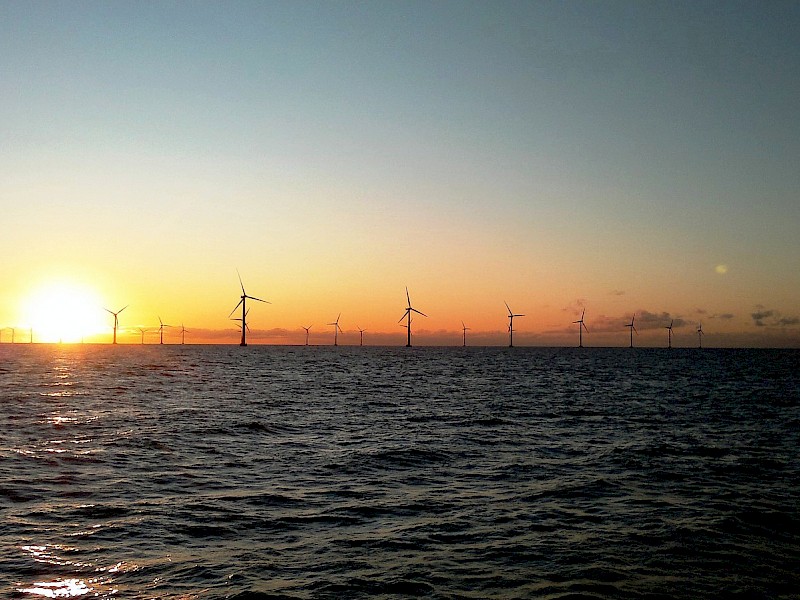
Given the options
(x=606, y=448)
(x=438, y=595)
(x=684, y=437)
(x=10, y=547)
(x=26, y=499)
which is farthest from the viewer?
(x=684, y=437)

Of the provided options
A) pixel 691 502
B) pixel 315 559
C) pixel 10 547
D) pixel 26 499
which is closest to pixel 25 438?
pixel 26 499

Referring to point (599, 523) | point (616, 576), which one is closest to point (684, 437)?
point (599, 523)

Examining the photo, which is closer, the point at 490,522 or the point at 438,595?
the point at 438,595

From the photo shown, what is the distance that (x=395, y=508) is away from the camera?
21.7 meters

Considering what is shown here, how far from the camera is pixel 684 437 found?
3912 cm

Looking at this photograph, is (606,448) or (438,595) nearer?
(438,595)

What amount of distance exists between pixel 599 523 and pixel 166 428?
28.3m

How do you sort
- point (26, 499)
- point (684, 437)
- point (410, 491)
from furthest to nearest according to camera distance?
point (684, 437)
point (410, 491)
point (26, 499)

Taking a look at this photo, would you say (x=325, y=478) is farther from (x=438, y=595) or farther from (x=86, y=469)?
(x=438, y=595)

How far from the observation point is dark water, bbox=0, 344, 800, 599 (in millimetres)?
15320

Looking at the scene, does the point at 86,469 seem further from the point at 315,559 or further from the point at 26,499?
the point at 315,559

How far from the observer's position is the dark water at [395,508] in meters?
15.3

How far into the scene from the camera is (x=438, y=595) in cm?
1437

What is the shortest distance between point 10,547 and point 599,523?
15576 mm
